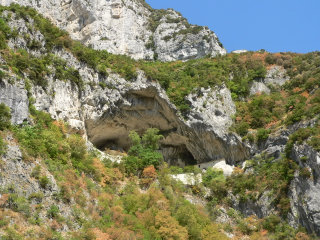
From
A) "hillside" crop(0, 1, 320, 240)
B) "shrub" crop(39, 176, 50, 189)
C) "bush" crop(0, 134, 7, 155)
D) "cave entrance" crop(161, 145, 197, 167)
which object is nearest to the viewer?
"bush" crop(0, 134, 7, 155)

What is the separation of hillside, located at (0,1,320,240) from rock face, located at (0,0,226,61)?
500 inches

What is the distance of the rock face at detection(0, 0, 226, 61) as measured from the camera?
53469 millimetres

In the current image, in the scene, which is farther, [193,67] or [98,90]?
[193,67]

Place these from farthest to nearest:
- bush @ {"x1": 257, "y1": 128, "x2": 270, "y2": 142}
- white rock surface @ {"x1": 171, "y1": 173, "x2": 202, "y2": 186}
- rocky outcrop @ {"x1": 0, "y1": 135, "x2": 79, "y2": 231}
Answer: bush @ {"x1": 257, "y1": 128, "x2": 270, "y2": 142}, white rock surface @ {"x1": 171, "y1": 173, "x2": 202, "y2": 186}, rocky outcrop @ {"x1": 0, "y1": 135, "x2": 79, "y2": 231}

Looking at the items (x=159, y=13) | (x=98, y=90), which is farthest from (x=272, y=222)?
(x=159, y=13)

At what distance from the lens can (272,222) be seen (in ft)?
82.1

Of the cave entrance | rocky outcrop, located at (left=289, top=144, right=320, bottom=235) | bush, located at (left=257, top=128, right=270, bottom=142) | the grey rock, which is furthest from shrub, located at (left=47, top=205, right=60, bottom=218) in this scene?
the cave entrance

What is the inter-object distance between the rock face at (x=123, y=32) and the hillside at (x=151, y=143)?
500 inches

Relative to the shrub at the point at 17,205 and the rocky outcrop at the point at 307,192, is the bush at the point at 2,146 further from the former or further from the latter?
the rocky outcrop at the point at 307,192

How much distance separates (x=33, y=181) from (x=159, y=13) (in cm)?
5201

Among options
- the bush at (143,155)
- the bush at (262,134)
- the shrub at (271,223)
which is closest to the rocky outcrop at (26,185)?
the bush at (143,155)

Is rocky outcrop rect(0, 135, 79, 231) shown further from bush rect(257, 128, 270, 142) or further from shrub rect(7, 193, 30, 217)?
bush rect(257, 128, 270, 142)

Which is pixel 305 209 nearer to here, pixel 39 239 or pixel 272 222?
pixel 272 222

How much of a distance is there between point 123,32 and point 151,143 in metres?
28.4
